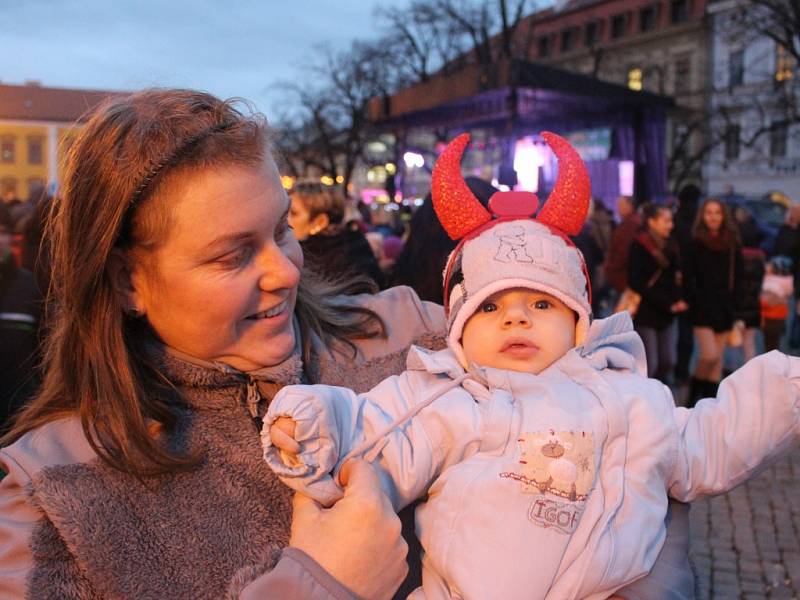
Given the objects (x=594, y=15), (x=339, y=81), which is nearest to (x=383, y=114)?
(x=339, y=81)

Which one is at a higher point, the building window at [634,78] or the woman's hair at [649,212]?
the building window at [634,78]

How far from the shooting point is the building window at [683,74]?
43.5m

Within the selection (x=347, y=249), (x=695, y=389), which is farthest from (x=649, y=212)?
(x=347, y=249)

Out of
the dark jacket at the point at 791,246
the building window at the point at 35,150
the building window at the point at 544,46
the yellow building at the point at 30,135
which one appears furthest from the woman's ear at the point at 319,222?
the building window at the point at 35,150

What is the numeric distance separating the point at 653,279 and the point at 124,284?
6.75 meters

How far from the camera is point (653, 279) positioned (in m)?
7.75

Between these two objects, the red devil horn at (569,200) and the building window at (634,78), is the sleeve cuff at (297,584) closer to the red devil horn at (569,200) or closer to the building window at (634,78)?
the red devil horn at (569,200)

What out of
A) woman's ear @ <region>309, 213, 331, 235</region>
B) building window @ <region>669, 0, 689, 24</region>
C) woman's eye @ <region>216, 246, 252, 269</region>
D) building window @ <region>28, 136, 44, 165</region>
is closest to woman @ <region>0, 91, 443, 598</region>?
woman's eye @ <region>216, 246, 252, 269</region>

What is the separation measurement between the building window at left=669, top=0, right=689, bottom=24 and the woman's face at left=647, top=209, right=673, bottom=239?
4122 centimetres

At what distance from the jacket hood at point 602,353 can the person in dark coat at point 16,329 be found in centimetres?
254

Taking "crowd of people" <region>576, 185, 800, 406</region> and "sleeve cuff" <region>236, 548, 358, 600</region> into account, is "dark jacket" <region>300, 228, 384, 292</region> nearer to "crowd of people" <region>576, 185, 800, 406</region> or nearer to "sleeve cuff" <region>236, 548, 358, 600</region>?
"crowd of people" <region>576, 185, 800, 406</region>

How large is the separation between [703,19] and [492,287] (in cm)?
4473

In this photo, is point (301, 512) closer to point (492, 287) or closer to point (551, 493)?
point (551, 493)

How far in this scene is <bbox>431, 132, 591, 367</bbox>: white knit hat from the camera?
196 centimetres
